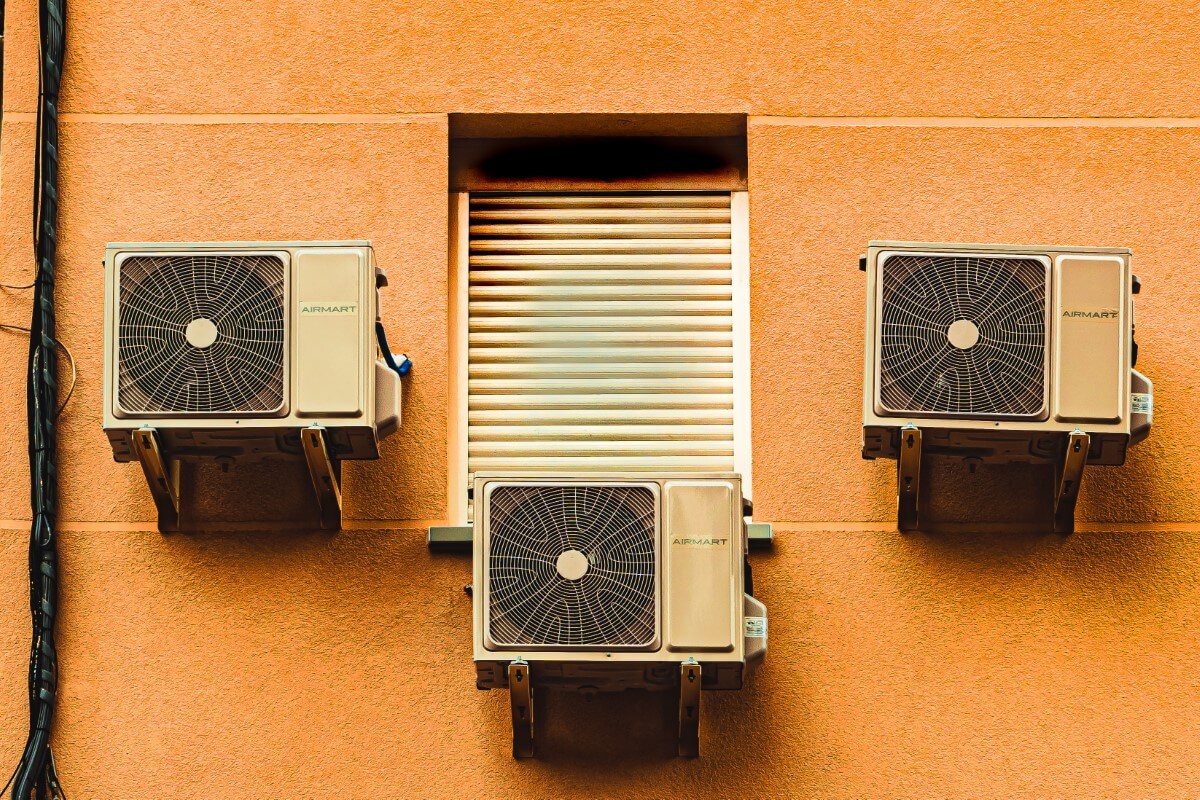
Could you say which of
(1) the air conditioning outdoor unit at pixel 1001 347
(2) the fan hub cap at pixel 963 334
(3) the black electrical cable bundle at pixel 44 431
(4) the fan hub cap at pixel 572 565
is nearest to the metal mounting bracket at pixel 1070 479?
(1) the air conditioning outdoor unit at pixel 1001 347

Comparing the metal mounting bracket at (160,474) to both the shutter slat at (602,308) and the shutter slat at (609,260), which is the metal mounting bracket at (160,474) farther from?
the shutter slat at (609,260)

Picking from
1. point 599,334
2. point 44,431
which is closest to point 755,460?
point 599,334

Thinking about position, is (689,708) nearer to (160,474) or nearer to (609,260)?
(609,260)

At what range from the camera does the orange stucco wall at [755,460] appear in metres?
4.80

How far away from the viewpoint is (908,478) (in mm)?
4844

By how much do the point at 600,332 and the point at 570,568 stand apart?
1114 mm

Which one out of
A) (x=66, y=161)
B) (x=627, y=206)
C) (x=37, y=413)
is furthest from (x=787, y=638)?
(x=66, y=161)

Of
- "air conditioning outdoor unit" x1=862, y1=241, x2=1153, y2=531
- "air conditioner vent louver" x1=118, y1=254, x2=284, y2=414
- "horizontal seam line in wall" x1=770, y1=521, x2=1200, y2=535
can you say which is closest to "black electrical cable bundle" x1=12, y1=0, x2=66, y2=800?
"air conditioner vent louver" x1=118, y1=254, x2=284, y2=414

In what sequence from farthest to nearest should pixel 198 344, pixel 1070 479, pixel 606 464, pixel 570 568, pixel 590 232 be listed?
pixel 590 232
pixel 606 464
pixel 1070 479
pixel 198 344
pixel 570 568

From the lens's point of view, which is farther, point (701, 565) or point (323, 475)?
point (323, 475)

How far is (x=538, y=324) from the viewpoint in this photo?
17.6ft

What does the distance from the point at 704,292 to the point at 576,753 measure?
5.40 feet

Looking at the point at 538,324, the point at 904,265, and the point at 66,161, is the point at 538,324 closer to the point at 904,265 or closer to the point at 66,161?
the point at 904,265

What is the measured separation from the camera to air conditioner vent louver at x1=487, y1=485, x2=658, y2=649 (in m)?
4.48
